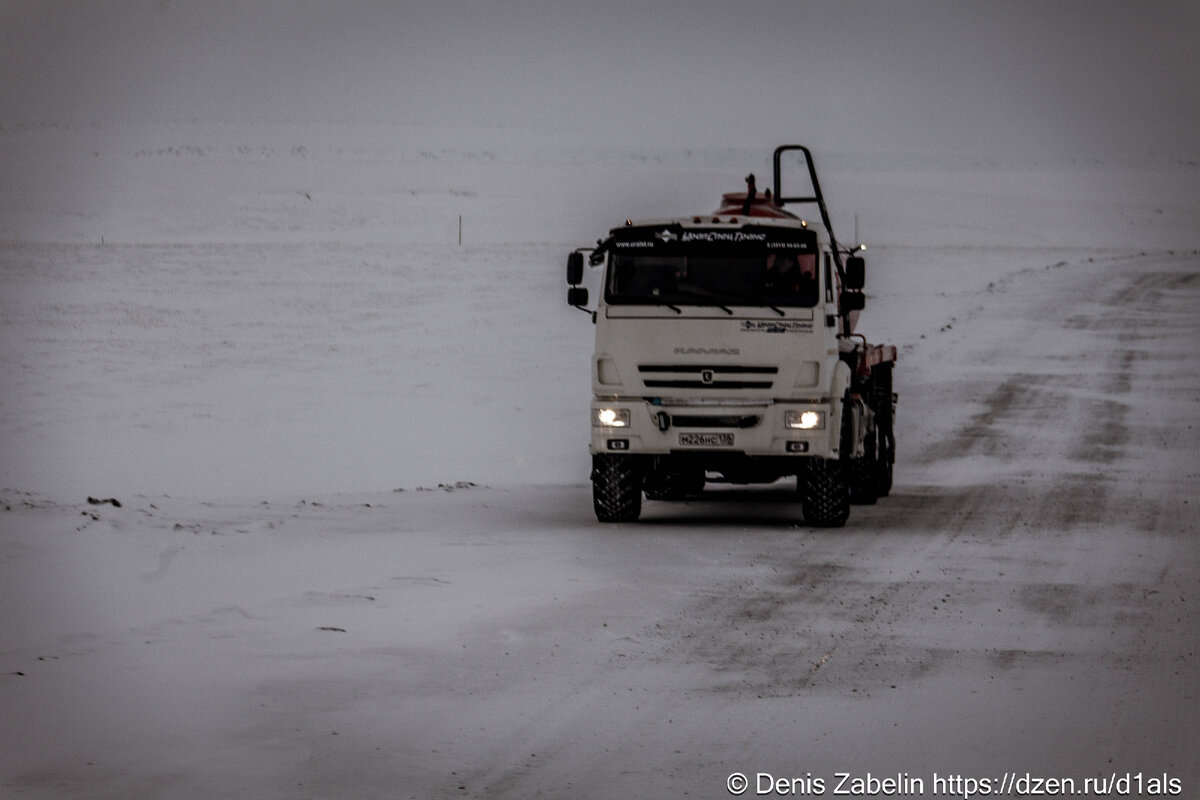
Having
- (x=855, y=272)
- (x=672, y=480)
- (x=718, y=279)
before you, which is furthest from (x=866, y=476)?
(x=718, y=279)

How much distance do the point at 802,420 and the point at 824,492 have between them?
98 cm

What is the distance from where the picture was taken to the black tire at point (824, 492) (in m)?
17.3

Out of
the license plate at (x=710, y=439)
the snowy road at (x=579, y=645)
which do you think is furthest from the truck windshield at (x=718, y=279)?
the snowy road at (x=579, y=645)

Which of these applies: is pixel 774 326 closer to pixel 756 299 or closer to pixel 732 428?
pixel 756 299

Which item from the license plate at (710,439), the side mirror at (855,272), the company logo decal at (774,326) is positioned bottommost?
the license plate at (710,439)

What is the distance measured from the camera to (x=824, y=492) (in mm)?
17344

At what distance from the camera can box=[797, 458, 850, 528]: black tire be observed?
17.3m

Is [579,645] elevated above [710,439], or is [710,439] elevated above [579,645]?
[710,439]

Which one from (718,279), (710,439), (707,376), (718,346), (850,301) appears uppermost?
(718,279)

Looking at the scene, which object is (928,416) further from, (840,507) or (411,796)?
(411,796)

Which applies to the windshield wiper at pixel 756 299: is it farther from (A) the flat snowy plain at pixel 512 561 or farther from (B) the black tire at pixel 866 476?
(B) the black tire at pixel 866 476

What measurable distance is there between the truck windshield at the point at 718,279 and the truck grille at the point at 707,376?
610 millimetres

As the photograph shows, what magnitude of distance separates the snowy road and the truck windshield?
220cm

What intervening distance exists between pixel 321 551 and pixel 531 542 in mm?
1977
